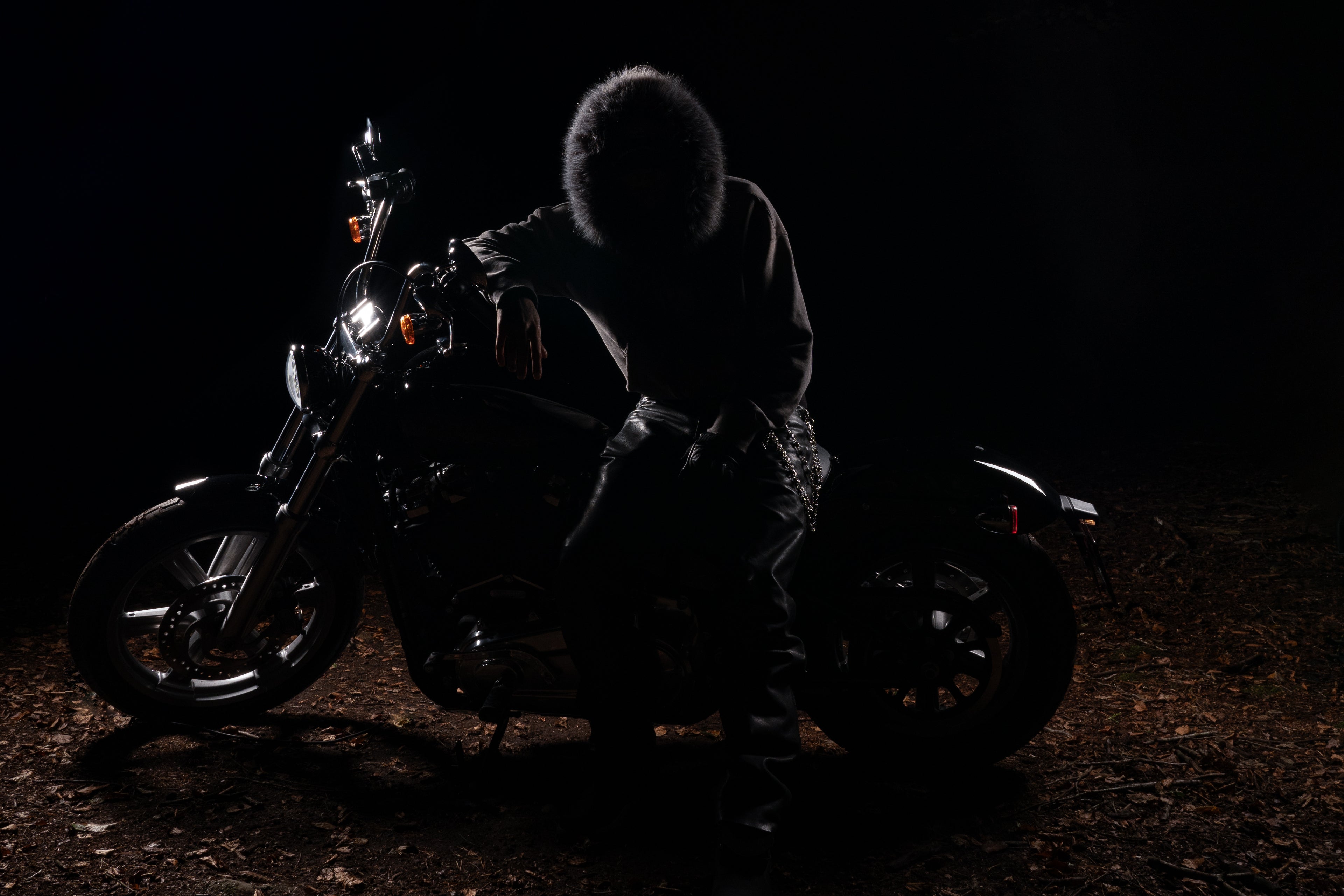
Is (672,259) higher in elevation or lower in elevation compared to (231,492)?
higher

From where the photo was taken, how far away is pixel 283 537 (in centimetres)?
259

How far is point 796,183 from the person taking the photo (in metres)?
8.07

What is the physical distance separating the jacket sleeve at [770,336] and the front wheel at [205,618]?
4.39 feet

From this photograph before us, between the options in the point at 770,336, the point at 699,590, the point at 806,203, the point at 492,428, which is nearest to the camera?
the point at 699,590

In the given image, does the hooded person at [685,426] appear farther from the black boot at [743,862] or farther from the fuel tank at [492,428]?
the fuel tank at [492,428]

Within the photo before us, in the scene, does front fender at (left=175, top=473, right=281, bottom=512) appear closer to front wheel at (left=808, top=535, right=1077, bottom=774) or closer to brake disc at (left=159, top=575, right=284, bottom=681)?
brake disc at (left=159, top=575, right=284, bottom=681)

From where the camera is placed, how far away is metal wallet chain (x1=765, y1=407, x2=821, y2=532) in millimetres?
2281

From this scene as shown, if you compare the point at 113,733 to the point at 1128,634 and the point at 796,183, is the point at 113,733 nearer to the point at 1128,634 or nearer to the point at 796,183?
the point at 1128,634

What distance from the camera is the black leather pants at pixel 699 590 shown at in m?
2.01

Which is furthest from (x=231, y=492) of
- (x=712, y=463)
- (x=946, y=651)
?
(x=946, y=651)

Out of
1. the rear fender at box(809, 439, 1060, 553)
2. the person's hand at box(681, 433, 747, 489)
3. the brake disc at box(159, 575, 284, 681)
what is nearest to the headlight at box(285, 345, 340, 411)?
the brake disc at box(159, 575, 284, 681)

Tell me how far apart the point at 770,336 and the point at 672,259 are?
0.34 meters

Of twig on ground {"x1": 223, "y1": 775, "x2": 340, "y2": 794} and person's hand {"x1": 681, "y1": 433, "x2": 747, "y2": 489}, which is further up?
person's hand {"x1": 681, "y1": 433, "x2": 747, "y2": 489}

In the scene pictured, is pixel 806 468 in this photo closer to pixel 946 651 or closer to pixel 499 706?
pixel 946 651
